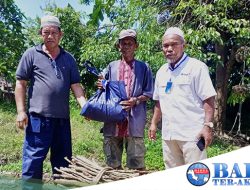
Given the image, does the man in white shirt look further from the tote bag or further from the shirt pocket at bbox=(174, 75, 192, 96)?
the tote bag

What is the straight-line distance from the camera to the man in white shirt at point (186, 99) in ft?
8.52

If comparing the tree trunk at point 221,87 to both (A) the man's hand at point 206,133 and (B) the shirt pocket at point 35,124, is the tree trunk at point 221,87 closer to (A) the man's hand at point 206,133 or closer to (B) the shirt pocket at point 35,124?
(A) the man's hand at point 206,133

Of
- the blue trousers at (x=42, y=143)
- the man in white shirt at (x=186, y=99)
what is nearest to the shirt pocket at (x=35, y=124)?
the blue trousers at (x=42, y=143)

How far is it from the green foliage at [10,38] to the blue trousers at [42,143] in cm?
625

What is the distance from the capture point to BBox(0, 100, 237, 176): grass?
6.30 m

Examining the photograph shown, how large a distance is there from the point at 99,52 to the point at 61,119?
179 inches

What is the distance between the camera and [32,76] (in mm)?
2809

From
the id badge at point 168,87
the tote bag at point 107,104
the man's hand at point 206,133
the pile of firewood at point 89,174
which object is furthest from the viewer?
the tote bag at point 107,104

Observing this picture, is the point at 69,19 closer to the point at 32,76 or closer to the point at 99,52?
the point at 99,52

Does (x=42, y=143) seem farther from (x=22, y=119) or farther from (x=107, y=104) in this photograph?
(x=107, y=104)

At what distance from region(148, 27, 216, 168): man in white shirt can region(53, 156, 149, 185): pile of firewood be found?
577 millimetres

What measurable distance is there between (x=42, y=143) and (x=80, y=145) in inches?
172

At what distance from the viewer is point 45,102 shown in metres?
2.77

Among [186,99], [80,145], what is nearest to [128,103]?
[186,99]
